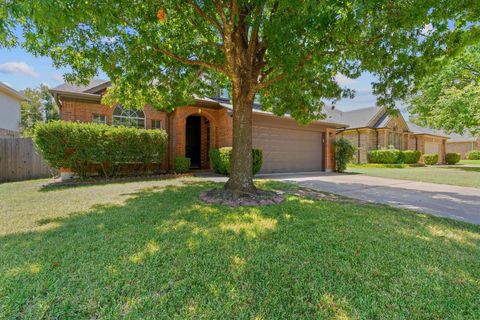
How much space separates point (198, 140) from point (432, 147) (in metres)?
29.0

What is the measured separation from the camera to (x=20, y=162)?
9977 millimetres

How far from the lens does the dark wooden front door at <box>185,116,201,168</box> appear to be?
14.1 metres

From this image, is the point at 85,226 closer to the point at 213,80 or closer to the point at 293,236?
the point at 293,236

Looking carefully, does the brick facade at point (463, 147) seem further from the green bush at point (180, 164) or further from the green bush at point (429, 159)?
the green bush at point (180, 164)

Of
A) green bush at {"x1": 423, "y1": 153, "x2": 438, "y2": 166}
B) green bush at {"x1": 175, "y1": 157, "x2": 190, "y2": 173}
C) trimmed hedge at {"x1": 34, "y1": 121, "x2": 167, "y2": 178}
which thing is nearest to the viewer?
trimmed hedge at {"x1": 34, "y1": 121, "x2": 167, "y2": 178}

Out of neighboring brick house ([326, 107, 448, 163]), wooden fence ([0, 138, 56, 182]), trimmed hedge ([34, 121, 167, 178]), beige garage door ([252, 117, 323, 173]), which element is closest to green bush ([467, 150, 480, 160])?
neighboring brick house ([326, 107, 448, 163])

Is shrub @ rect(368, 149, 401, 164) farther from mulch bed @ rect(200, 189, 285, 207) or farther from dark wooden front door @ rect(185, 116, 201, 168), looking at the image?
mulch bed @ rect(200, 189, 285, 207)

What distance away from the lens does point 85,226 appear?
154 inches

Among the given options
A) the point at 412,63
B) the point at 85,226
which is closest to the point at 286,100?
the point at 412,63

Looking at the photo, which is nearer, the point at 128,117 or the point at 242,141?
the point at 242,141

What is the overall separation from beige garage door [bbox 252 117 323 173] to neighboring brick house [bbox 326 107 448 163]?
27.4ft

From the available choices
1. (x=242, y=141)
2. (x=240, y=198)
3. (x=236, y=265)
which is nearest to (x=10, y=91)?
(x=242, y=141)

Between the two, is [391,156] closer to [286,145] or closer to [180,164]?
[286,145]

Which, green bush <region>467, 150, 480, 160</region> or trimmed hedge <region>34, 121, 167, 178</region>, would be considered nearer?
trimmed hedge <region>34, 121, 167, 178</region>
